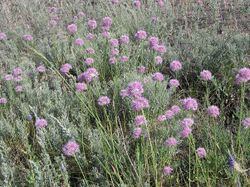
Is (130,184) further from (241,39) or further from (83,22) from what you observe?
→ (83,22)

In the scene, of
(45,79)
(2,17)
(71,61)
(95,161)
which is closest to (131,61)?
(71,61)

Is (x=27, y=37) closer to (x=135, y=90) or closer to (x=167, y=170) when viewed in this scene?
(x=135, y=90)

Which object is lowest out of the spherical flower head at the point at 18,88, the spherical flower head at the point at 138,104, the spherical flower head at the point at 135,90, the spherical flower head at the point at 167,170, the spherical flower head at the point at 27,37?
the spherical flower head at the point at 167,170

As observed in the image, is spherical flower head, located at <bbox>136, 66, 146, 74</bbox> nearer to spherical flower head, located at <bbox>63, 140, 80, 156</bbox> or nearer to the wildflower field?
the wildflower field

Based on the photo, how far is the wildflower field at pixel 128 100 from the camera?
2385 millimetres

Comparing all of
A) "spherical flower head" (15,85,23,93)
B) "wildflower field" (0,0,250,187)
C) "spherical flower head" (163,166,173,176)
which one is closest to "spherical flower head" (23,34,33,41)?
"wildflower field" (0,0,250,187)

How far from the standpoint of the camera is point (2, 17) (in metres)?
5.43

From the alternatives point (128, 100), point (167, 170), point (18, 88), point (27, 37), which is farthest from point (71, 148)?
point (27, 37)

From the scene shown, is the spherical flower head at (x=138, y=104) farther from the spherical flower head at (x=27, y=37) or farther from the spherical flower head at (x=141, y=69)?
the spherical flower head at (x=27, y=37)

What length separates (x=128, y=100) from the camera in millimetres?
2969

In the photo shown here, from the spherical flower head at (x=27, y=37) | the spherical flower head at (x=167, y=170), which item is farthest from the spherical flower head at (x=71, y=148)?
the spherical flower head at (x=27, y=37)

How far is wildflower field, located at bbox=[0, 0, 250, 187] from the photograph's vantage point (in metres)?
2.38

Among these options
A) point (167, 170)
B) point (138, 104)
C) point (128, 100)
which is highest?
point (138, 104)

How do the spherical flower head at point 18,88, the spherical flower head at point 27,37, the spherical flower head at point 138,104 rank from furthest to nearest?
the spherical flower head at point 27,37 → the spherical flower head at point 18,88 → the spherical flower head at point 138,104
